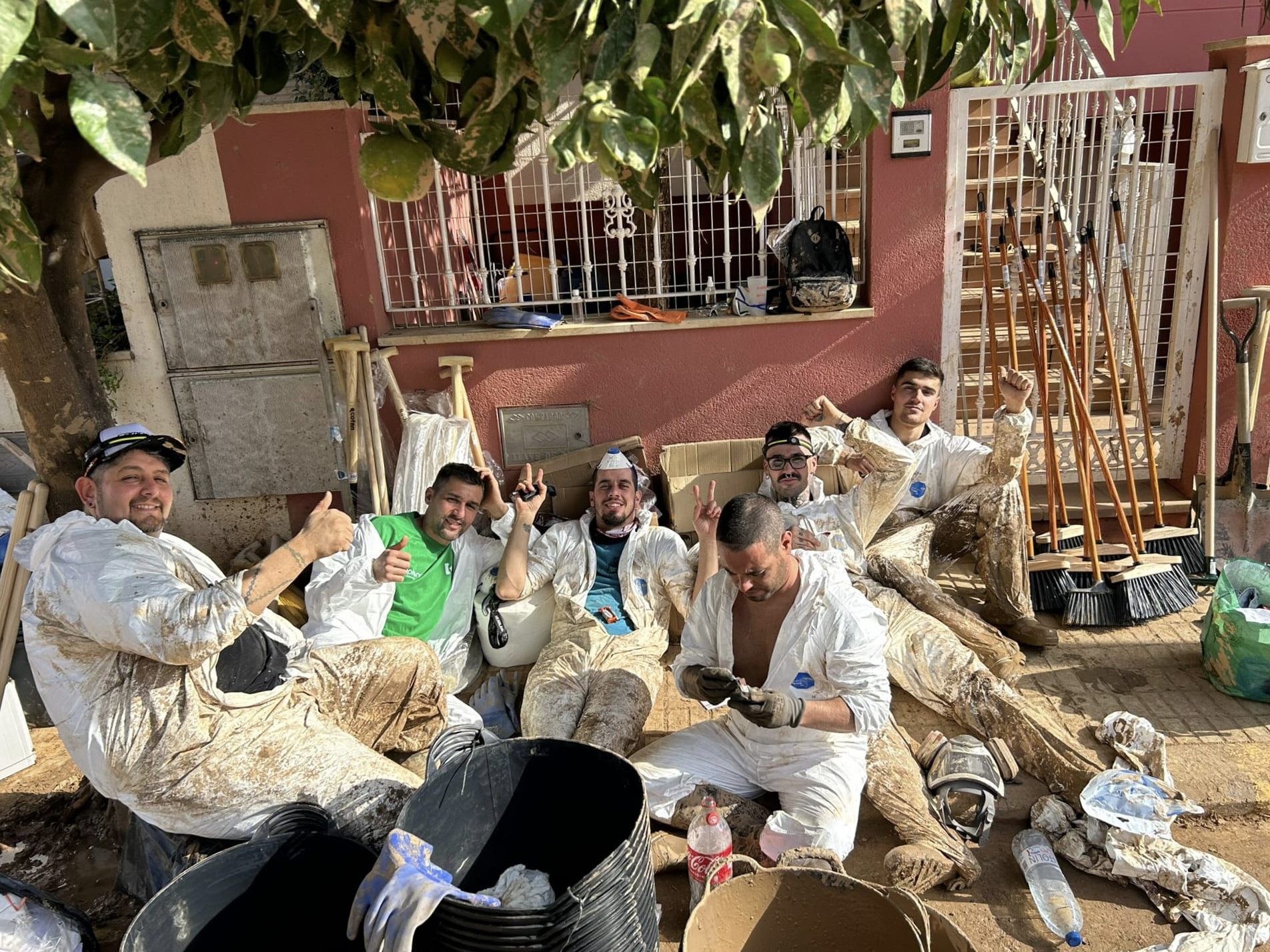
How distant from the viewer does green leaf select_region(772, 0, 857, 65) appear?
1.29 meters

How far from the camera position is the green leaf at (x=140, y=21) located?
4.59 ft

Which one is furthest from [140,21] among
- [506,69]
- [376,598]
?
[376,598]

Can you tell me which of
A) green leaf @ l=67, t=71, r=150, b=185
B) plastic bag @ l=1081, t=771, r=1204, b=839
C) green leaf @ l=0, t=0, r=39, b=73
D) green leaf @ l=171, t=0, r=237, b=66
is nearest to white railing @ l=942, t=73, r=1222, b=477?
plastic bag @ l=1081, t=771, r=1204, b=839

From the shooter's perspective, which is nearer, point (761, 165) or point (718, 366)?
point (761, 165)

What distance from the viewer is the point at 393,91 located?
69.9 inches

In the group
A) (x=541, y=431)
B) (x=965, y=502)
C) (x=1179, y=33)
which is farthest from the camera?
A: (x=1179, y=33)

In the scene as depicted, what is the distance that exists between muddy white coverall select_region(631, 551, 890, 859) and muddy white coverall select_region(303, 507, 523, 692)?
4.52 feet

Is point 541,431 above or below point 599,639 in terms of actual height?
above

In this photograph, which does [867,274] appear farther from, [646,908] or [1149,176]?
[646,908]

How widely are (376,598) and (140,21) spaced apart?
3221 mm

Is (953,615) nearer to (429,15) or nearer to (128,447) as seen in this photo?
(128,447)

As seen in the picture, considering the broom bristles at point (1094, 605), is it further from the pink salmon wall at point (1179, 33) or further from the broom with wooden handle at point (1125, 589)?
the pink salmon wall at point (1179, 33)

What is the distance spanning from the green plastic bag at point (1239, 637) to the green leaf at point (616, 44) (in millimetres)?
4086

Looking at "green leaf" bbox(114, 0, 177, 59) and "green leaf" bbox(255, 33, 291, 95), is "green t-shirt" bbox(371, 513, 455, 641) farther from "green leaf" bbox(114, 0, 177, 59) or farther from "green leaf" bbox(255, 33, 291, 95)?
"green leaf" bbox(114, 0, 177, 59)
